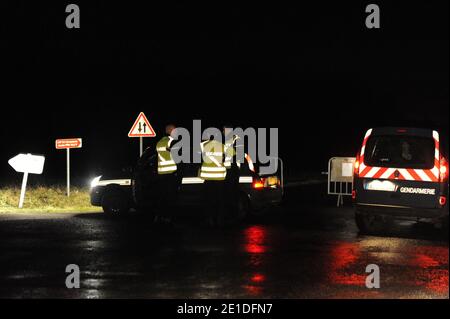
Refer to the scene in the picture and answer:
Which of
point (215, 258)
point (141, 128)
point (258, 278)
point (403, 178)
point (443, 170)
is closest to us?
point (258, 278)

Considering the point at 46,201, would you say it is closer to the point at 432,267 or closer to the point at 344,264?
the point at 344,264

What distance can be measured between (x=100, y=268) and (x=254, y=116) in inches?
3081

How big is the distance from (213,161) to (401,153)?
3.46m

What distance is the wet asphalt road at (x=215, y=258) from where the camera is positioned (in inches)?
339

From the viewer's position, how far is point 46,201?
1888 cm

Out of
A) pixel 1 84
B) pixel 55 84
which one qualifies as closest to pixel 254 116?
pixel 55 84

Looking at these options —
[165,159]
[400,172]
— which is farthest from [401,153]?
[165,159]

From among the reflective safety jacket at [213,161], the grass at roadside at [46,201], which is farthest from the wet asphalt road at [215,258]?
the grass at roadside at [46,201]

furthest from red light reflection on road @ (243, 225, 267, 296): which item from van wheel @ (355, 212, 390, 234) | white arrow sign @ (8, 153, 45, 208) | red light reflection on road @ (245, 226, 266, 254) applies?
white arrow sign @ (8, 153, 45, 208)

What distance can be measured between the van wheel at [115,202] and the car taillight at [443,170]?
673 cm

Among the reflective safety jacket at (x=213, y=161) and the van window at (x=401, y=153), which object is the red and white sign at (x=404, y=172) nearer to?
the van window at (x=401, y=153)

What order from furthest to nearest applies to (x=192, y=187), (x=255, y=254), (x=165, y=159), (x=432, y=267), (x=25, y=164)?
(x=25, y=164) → (x=192, y=187) → (x=165, y=159) → (x=255, y=254) → (x=432, y=267)
